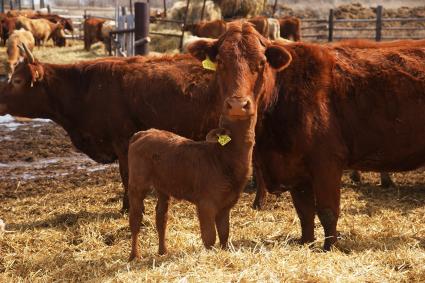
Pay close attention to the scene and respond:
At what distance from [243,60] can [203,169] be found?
975mm

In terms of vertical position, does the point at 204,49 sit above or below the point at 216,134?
above

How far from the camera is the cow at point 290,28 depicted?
24406mm

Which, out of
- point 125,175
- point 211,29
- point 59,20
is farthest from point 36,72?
point 59,20

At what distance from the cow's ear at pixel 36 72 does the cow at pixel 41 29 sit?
26071mm

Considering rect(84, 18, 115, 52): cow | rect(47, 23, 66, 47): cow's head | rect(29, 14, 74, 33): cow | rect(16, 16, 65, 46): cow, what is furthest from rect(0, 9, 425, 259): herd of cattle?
rect(29, 14, 74, 33): cow

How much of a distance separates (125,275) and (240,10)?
27.3 meters

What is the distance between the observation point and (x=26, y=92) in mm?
8047

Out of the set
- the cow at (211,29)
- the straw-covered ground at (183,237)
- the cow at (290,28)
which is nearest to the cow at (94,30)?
the cow at (211,29)

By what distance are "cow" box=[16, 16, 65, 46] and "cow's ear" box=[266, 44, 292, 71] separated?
29541 mm

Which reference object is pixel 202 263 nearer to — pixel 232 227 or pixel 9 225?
pixel 232 227

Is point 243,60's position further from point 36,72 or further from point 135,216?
point 36,72

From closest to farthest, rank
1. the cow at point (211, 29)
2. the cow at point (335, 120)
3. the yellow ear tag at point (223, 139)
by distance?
1. the yellow ear tag at point (223, 139)
2. the cow at point (335, 120)
3. the cow at point (211, 29)

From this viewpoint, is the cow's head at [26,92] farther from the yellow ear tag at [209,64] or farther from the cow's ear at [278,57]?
the cow's ear at [278,57]

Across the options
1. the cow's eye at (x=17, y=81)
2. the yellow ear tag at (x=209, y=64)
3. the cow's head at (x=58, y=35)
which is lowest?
the cow's head at (x=58, y=35)
